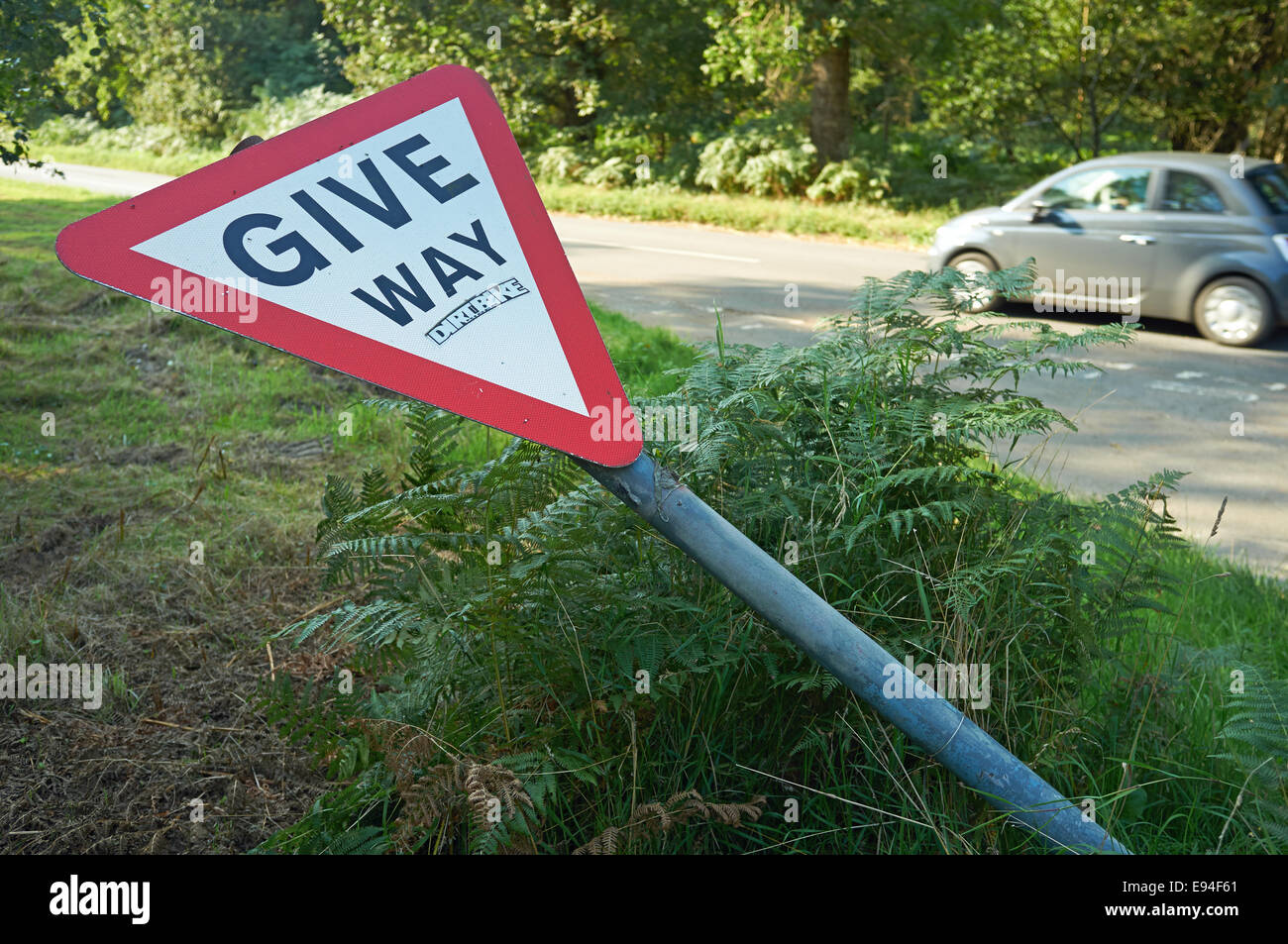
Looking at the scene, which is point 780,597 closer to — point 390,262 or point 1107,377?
point 390,262

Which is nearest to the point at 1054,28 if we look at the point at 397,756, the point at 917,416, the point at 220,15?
the point at 917,416

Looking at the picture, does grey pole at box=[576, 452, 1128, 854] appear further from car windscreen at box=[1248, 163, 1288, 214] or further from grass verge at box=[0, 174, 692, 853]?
car windscreen at box=[1248, 163, 1288, 214]

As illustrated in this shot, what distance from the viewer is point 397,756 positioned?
2201 mm

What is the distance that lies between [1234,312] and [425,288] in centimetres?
1016

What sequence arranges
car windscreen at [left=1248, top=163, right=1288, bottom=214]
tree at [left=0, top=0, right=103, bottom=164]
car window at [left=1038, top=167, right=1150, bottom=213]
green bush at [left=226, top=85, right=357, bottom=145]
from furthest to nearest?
green bush at [left=226, top=85, right=357, bottom=145], car window at [left=1038, top=167, right=1150, bottom=213], car windscreen at [left=1248, top=163, right=1288, bottom=214], tree at [left=0, top=0, right=103, bottom=164]

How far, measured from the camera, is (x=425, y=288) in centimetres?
155

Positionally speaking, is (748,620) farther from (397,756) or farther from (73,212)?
(73,212)

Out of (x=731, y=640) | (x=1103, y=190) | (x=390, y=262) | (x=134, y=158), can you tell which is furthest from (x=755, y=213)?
(x=134, y=158)

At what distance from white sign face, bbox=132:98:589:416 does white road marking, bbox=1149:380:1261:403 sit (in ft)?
26.1

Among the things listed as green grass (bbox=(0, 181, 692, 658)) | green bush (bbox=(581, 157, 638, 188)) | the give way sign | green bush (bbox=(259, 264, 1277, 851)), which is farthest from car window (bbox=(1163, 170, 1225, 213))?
green bush (bbox=(581, 157, 638, 188))

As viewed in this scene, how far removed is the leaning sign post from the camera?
1.51 meters

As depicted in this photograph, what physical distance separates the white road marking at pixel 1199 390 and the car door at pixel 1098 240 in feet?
6.19

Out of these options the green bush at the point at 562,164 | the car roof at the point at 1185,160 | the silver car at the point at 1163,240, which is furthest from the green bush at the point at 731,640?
the green bush at the point at 562,164
